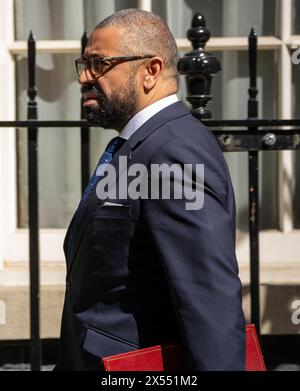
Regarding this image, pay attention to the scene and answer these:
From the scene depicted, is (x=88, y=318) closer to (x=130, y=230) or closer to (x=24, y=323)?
(x=130, y=230)

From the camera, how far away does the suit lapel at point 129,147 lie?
2.60 meters

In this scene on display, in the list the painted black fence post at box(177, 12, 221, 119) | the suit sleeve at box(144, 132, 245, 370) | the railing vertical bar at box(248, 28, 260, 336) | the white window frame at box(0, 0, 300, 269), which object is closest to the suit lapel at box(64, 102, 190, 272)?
the suit sleeve at box(144, 132, 245, 370)

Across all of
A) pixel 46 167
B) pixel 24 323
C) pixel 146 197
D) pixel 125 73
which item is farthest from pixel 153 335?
pixel 46 167

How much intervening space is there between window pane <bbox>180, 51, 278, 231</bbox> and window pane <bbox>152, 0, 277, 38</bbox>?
13 centimetres

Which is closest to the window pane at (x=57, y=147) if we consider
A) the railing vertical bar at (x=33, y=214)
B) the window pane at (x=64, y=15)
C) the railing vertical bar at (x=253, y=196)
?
the window pane at (x=64, y=15)

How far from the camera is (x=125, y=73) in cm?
272

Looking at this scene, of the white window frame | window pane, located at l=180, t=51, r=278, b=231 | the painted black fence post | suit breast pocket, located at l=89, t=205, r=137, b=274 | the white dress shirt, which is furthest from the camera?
window pane, located at l=180, t=51, r=278, b=231

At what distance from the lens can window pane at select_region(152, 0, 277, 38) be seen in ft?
16.2

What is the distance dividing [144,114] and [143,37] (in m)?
0.24

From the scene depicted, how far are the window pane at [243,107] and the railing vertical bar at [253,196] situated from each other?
0.94 m

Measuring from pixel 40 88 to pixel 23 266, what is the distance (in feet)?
3.15

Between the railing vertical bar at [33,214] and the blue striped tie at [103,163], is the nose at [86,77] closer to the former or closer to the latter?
the blue striped tie at [103,163]

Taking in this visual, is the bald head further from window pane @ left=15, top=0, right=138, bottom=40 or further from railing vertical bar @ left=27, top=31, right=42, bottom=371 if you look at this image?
window pane @ left=15, top=0, right=138, bottom=40
